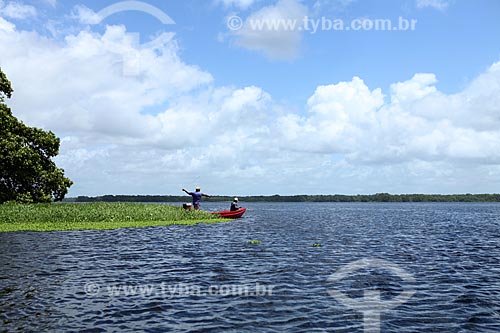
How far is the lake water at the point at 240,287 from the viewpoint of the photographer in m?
13.4

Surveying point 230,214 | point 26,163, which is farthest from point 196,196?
point 26,163

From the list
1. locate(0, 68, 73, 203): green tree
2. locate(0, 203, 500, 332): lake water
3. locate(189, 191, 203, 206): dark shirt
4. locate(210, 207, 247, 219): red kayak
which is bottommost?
locate(0, 203, 500, 332): lake water

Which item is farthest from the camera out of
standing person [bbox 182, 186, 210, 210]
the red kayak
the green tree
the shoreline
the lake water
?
the red kayak

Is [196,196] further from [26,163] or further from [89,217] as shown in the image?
[26,163]

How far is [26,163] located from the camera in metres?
48.1

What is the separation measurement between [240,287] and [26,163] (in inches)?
1547

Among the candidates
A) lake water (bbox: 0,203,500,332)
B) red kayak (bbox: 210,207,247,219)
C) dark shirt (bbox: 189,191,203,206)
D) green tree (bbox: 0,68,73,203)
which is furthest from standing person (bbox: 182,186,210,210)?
lake water (bbox: 0,203,500,332)

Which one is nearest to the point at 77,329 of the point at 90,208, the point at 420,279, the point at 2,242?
the point at 420,279

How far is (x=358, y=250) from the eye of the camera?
30.2 m

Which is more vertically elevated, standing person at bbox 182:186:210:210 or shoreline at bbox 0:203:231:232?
standing person at bbox 182:186:210:210

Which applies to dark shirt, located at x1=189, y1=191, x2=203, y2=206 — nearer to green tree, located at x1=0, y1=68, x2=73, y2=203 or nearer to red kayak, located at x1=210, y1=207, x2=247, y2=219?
red kayak, located at x1=210, y1=207, x2=247, y2=219

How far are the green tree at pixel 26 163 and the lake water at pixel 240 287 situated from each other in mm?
19746

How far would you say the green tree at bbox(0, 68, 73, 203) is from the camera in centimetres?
4807

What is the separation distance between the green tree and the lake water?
19746 mm
